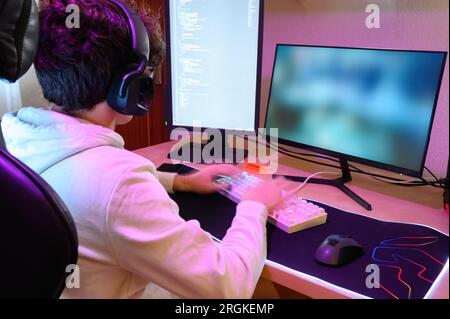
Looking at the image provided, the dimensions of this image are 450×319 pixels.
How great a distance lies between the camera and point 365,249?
0.87 metres

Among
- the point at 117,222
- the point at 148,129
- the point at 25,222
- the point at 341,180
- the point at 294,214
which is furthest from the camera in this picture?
the point at 148,129

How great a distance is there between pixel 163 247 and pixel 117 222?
0.09m

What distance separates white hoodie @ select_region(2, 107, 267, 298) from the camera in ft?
2.23

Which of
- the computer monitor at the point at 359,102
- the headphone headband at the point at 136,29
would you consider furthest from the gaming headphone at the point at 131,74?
the computer monitor at the point at 359,102

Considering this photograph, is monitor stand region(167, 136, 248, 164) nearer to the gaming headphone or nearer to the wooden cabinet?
the wooden cabinet

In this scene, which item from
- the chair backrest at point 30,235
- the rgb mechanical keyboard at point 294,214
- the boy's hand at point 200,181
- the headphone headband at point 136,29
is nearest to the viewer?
the chair backrest at point 30,235

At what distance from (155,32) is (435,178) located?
0.93 metres

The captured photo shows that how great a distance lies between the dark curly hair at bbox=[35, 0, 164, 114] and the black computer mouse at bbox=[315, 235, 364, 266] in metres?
0.53

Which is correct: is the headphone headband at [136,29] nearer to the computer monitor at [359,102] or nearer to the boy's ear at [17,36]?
the boy's ear at [17,36]

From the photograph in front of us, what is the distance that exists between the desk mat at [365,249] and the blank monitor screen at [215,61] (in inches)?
17.1

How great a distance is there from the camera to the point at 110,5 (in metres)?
0.78

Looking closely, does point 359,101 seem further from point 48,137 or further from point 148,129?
point 148,129

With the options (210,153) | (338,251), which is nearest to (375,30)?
(210,153)

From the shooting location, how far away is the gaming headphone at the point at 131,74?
0.78 meters
